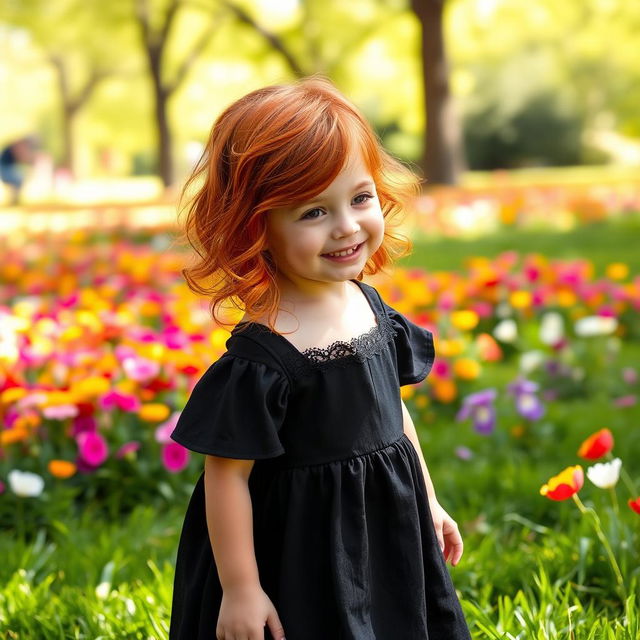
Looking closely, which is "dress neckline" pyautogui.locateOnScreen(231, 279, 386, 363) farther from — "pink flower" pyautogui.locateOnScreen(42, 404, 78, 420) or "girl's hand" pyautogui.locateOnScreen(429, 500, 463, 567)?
"pink flower" pyautogui.locateOnScreen(42, 404, 78, 420)

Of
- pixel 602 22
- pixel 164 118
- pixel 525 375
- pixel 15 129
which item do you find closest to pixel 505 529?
pixel 525 375

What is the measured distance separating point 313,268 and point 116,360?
177 cm

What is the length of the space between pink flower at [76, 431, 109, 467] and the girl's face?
4.99 feet

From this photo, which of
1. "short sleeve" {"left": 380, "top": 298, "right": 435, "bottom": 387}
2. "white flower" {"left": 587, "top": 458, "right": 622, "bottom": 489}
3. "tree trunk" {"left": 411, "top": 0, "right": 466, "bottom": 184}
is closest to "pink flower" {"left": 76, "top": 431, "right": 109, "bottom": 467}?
"short sleeve" {"left": 380, "top": 298, "right": 435, "bottom": 387}

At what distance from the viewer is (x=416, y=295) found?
4.35 metres

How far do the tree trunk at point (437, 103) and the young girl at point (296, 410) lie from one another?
37.0 ft

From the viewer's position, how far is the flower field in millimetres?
2236

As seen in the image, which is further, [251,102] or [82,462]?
→ [82,462]

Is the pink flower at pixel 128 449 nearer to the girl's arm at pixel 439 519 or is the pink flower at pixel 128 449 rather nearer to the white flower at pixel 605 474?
the girl's arm at pixel 439 519

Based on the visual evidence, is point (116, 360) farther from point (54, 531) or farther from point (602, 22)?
point (602, 22)

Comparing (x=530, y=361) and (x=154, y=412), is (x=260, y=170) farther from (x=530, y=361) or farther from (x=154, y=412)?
(x=530, y=361)

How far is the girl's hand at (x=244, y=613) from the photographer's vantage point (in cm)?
160

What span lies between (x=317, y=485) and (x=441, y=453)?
1.85 metres

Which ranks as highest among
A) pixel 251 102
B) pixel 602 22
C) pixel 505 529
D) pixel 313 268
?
pixel 602 22
